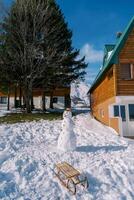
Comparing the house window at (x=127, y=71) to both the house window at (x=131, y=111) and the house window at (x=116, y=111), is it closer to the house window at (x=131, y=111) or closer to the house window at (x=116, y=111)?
the house window at (x=131, y=111)

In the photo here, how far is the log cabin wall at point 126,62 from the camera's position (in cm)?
1727

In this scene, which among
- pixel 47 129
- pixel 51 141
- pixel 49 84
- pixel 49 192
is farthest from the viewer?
pixel 49 84

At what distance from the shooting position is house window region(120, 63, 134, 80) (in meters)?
17.4

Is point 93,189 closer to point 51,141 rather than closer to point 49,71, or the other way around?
point 51,141

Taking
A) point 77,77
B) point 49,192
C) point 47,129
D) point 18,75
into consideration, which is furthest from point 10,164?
point 77,77

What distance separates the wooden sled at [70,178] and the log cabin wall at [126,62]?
8927 millimetres

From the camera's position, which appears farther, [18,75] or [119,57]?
[18,75]

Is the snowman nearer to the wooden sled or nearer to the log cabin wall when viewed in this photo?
the wooden sled

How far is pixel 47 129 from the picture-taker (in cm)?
1900

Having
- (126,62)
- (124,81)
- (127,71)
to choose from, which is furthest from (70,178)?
(126,62)

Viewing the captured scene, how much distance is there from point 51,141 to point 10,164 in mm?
4872

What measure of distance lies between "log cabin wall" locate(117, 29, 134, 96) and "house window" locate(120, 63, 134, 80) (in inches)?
6.4

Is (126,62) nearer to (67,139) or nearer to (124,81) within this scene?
(124,81)

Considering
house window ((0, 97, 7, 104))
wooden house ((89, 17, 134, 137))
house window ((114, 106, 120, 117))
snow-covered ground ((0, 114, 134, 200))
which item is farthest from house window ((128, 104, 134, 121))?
house window ((0, 97, 7, 104))
